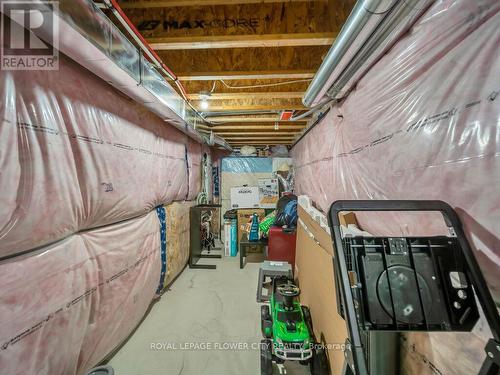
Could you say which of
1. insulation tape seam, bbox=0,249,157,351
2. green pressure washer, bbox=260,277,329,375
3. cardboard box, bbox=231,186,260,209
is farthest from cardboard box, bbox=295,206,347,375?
cardboard box, bbox=231,186,260,209

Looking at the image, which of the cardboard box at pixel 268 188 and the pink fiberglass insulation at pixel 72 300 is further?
the cardboard box at pixel 268 188

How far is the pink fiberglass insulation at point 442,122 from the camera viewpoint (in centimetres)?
62

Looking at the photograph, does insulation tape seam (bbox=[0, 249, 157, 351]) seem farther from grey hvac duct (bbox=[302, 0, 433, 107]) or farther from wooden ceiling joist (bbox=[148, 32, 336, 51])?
grey hvac duct (bbox=[302, 0, 433, 107])

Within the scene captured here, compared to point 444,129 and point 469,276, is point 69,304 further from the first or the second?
point 444,129

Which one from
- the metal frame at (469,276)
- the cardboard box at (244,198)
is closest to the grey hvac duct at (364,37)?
the metal frame at (469,276)

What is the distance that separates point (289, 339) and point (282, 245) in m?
1.74

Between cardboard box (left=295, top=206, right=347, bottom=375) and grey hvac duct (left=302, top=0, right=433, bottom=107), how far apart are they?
1.09m

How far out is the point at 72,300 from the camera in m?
1.21

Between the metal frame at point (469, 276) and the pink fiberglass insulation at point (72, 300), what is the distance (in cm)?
135

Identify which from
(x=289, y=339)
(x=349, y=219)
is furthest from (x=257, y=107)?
(x=289, y=339)

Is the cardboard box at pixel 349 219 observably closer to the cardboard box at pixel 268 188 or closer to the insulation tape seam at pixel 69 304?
the insulation tape seam at pixel 69 304

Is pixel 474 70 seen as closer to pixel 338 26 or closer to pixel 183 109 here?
pixel 338 26

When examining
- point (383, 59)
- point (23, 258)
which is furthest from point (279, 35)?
point (23, 258)

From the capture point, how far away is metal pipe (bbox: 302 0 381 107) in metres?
0.88
